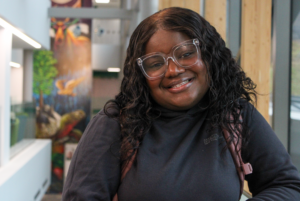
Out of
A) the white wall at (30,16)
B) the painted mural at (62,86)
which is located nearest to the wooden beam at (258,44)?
the white wall at (30,16)

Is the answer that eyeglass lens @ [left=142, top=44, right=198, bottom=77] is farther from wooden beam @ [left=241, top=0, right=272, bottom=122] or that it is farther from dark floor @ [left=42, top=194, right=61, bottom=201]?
dark floor @ [left=42, top=194, right=61, bottom=201]

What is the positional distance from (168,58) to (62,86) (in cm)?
967

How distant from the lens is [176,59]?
1.03 meters

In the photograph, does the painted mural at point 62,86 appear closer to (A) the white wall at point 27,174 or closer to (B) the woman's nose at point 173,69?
(A) the white wall at point 27,174

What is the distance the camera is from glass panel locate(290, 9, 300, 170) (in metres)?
2.29

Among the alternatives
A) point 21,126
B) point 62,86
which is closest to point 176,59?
point 21,126

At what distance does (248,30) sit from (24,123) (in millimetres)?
4409

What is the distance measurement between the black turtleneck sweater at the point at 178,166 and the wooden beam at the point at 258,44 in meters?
1.66

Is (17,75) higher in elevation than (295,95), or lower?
higher

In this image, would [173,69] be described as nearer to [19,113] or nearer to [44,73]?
[19,113]

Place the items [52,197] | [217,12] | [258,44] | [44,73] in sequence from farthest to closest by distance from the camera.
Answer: [44,73], [52,197], [217,12], [258,44]

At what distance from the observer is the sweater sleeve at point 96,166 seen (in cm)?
93

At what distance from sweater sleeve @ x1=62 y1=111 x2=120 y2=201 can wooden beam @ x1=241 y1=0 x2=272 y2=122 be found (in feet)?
6.39

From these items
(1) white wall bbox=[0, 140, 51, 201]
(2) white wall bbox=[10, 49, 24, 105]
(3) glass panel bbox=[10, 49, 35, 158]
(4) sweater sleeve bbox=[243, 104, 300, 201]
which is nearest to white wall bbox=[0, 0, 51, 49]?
(2) white wall bbox=[10, 49, 24, 105]
